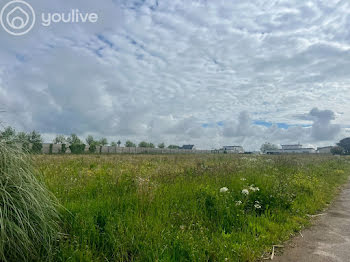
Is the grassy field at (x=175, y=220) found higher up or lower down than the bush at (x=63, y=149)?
lower down

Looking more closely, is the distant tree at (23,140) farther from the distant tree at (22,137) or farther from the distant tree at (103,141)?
the distant tree at (103,141)

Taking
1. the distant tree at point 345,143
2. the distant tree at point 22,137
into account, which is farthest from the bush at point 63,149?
the distant tree at point 345,143

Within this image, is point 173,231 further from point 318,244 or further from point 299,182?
point 299,182

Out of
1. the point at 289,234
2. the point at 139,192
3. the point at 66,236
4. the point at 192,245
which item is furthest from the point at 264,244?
the point at 66,236

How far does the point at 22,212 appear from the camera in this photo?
3023 millimetres

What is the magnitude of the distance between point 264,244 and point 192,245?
154 centimetres

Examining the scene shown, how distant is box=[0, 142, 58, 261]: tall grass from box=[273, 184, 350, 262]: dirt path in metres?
3.67

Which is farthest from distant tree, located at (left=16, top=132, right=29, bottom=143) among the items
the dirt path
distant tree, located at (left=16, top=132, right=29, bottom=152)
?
the dirt path

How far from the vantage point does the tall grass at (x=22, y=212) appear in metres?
2.90

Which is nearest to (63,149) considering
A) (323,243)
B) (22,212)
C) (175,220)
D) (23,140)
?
(23,140)

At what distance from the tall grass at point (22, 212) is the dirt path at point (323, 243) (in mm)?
A: 3670

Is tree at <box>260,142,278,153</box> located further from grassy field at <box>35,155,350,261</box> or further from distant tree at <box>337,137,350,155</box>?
grassy field at <box>35,155,350,261</box>

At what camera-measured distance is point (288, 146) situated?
14762 cm

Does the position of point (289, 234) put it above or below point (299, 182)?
below
